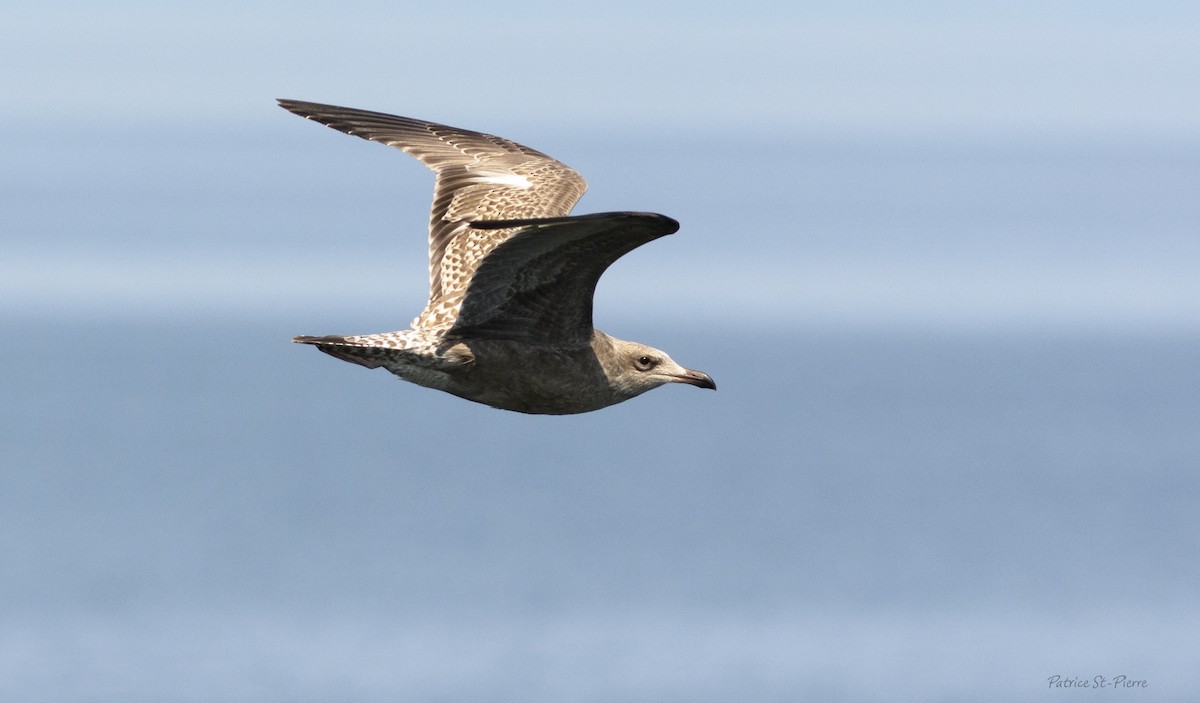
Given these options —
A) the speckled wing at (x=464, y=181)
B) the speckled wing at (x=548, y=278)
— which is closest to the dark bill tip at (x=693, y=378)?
the speckled wing at (x=548, y=278)

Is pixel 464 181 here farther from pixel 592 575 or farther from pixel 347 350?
pixel 592 575

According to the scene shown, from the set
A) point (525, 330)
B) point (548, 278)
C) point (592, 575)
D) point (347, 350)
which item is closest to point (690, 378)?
point (525, 330)

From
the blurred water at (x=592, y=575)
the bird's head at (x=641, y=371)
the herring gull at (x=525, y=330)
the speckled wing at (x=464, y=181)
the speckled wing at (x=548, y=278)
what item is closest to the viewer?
the speckled wing at (x=548, y=278)

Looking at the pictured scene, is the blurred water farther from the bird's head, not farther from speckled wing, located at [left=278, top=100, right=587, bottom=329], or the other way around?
the bird's head

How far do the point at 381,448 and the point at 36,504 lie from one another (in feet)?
190

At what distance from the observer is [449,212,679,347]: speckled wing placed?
47.2 feet

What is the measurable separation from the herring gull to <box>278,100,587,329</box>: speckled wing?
0.02 m

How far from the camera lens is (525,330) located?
51.5 ft

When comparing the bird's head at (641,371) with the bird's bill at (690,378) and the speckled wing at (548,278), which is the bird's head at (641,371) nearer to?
the bird's bill at (690,378)

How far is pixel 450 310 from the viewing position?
53.6 feet

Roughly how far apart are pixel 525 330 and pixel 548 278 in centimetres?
60

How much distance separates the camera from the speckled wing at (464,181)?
679 inches

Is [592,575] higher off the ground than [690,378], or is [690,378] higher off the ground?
[690,378]

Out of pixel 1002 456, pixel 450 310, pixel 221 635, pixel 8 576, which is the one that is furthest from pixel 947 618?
pixel 450 310
